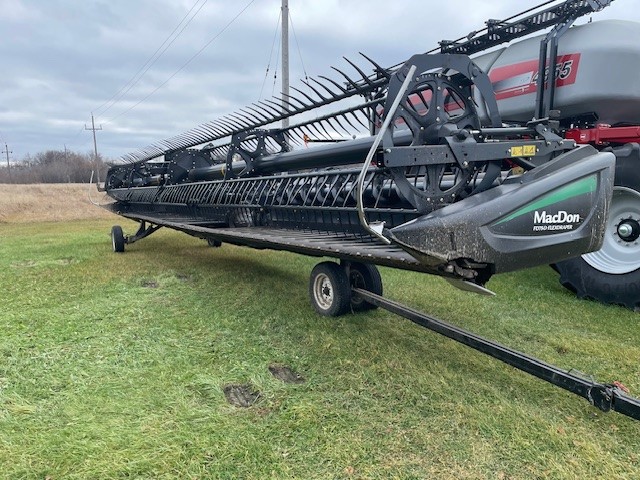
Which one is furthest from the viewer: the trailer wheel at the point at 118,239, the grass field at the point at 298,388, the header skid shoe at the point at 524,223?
the trailer wheel at the point at 118,239

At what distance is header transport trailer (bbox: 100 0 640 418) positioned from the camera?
232 centimetres

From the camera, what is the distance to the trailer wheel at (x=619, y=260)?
13.4ft

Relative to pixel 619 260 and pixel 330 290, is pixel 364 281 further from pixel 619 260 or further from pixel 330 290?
pixel 619 260

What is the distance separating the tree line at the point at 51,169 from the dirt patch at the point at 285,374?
130ft

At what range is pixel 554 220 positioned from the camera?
7.81ft

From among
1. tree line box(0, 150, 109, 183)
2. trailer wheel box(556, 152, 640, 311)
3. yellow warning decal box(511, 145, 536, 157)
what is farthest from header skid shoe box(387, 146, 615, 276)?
tree line box(0, 150, 109, 183)

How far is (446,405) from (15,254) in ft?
26.2

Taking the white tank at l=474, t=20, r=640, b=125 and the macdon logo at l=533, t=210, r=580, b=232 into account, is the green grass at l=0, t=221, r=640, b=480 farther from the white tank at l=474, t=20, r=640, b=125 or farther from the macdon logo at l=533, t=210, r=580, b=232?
the white tank at l=474, t=20, r=640, b=125

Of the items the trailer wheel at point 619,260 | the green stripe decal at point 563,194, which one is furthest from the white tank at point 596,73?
the green stripe decal at point 563,194

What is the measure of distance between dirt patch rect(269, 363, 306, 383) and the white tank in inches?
138

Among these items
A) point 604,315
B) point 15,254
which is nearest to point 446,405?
point 604,315

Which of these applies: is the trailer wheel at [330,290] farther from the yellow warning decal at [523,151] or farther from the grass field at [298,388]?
the yellow warning decal at [523,151]

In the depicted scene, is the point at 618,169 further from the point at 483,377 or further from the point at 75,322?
the point at 75,322

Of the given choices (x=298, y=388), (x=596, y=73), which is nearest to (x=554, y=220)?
(x=298, y=388)
